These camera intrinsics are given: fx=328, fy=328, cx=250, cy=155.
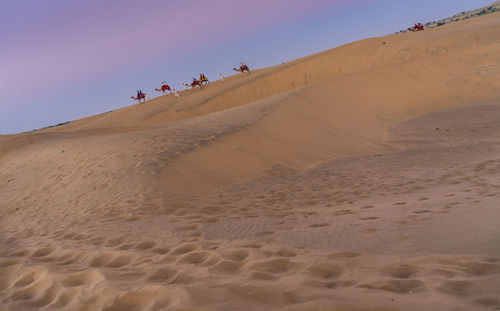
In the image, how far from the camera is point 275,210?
15.9 ft

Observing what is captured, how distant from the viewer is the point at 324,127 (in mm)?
10734

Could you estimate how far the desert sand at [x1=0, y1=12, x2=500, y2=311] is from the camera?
7.89ft

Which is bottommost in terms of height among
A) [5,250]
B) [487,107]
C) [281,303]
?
[487,107]

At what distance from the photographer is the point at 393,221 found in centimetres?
360

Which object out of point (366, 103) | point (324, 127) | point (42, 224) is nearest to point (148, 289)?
point (42, 224)

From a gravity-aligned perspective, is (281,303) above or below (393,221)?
above

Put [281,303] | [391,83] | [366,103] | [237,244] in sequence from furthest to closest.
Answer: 1. [391,83]
2. [366,103]
3. [237,244]
4. [281,303]

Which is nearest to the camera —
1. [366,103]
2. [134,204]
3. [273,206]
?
[273,206]

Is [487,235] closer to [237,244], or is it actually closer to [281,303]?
[281,303]

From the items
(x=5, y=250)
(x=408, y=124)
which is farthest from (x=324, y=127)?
(x=5, y=250)

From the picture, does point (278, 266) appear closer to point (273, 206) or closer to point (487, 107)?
point (273, 206)

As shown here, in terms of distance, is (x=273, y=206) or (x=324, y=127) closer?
(x=273, y=206)

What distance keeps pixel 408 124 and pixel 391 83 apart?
455 cm

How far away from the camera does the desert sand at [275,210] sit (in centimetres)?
240
